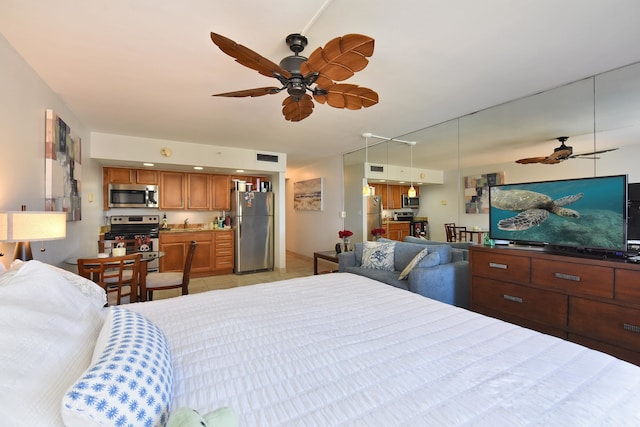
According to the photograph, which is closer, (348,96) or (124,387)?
(124,387)

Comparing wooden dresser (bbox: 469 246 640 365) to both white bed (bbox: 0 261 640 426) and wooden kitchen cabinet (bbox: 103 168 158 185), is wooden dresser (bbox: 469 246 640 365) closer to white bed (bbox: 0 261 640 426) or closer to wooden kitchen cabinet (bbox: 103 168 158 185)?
white bed (bbox: 0 261 640 426)

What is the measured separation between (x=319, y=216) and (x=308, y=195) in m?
0.70

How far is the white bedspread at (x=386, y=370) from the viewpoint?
2.52ft

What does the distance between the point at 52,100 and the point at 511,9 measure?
154 inches

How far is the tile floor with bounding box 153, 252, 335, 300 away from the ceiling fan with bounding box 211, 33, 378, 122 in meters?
3.34

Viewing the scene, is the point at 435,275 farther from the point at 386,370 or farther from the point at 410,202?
the point at 386,370

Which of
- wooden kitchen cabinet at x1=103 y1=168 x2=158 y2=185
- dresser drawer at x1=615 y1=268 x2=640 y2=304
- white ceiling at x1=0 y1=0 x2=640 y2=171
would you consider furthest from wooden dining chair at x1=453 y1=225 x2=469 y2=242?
wooden kitchen cabinet at x1=103 y1=168 x2=158 y2=185

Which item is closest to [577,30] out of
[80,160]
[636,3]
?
[636,3]

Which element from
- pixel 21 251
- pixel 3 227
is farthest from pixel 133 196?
pixel 3 227

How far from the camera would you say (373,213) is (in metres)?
5.23

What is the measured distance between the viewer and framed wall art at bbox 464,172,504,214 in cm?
325

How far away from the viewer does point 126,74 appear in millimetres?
2389

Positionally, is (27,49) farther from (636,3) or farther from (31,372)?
(636,3)

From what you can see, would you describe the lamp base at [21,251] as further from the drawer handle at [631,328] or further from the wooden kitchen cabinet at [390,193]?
the wooden kitchen cabinet at [390,193]
